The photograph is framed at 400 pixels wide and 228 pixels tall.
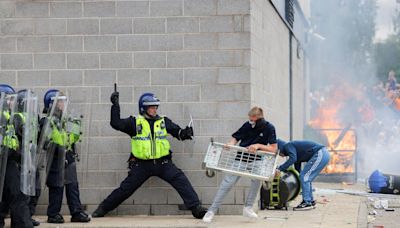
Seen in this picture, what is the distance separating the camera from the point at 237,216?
38.5ft

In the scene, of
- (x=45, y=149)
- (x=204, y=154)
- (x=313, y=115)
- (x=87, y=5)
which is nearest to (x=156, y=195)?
(x=204, y=154)

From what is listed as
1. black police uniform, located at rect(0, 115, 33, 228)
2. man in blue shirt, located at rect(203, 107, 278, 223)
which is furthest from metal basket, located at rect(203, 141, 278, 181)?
black police uniform, located at rect(0, 115, 33, 228)

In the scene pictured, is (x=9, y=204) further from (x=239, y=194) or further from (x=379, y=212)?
(x=379, y=212)

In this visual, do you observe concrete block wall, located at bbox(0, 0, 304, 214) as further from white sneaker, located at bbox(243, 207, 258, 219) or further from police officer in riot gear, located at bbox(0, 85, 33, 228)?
police officer in riot gear, located at bbox(0, 85, 33, 228)

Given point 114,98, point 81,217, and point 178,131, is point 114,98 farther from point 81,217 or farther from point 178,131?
point 81,217

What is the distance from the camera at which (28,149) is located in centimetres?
1003

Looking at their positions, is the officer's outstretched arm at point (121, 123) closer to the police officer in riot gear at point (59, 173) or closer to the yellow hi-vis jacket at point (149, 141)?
the yellow hi-vis jacket at point (149, 141)

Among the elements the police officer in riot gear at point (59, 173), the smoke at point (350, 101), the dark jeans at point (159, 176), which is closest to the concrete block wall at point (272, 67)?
the dark jeans at point (159, 176)

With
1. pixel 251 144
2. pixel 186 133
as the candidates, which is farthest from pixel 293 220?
pixel 186 133

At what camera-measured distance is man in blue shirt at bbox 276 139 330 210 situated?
1289cm

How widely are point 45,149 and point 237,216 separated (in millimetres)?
2899

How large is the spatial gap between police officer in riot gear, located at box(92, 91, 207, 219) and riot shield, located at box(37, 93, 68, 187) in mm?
752

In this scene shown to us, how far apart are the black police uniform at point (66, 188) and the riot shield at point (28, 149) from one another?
2.57 feet

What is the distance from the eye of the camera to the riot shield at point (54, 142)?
10750 millimetres
